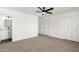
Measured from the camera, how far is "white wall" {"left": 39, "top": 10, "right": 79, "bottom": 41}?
5.19m

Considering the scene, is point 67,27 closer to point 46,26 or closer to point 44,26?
point 46,26

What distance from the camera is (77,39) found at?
15.8 feet

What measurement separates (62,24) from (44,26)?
8.86ft

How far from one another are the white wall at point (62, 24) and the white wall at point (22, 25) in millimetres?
1590


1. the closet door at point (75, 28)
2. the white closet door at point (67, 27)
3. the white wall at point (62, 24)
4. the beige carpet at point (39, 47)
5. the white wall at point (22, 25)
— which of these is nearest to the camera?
the beige carpet at point (39, 47)

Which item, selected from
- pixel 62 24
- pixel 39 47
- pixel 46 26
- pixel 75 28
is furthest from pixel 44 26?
pixel 39 47

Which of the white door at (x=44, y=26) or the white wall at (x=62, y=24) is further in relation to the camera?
the white door at (x=44, y=26)

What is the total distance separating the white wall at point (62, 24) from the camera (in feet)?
17.0

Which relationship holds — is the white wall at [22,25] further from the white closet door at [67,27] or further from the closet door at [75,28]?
the closet door at [75,28]

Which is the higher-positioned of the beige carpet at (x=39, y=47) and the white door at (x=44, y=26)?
the white door at (x=44, y=26)

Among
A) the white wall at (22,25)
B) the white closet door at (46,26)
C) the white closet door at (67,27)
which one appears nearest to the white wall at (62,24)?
the white closet door at (67,27)
